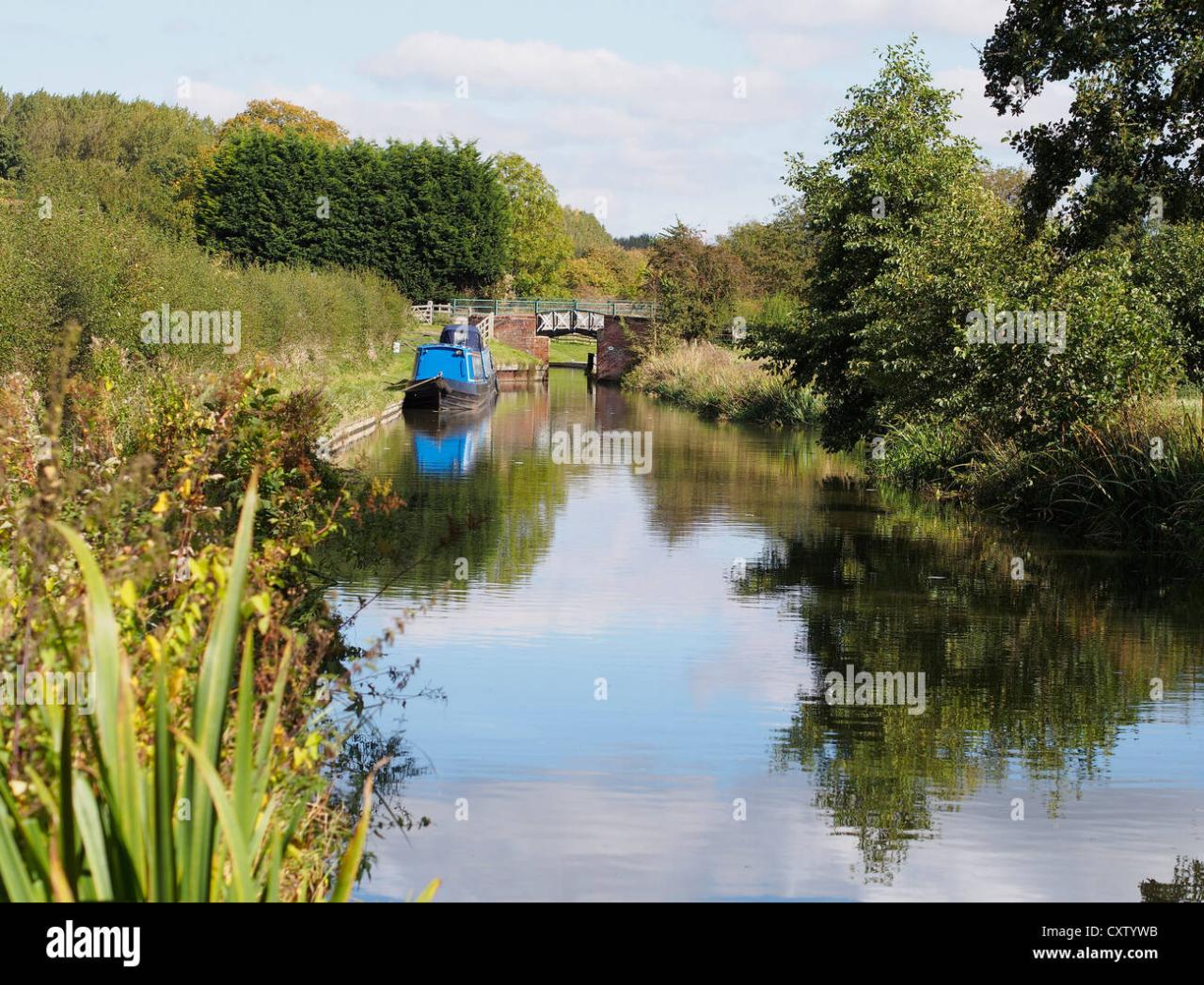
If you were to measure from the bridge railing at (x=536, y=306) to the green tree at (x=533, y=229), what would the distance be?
49.5ft

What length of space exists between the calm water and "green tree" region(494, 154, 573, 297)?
271ft

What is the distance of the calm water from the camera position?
6875mm

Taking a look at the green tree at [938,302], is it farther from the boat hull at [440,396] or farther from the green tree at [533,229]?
the green tree at [533,229]

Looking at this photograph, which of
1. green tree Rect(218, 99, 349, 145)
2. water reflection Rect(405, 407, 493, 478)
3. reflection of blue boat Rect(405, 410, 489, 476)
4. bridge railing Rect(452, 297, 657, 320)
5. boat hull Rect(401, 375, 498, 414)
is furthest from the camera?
green tree Rect(218, 99, 349, 145)

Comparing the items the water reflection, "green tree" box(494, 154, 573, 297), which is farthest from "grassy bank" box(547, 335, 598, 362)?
the water reflection

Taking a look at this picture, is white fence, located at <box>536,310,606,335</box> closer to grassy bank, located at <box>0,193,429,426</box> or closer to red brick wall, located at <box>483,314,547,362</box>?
red brick wall, located at <box>483,314,547,362</box>

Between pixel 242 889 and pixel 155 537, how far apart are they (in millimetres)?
2174

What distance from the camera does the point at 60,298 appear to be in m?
22.0

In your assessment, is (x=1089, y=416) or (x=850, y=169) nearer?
(x=1089, y=416)

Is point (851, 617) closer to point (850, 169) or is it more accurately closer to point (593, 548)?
point (593, 548)
